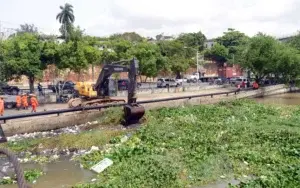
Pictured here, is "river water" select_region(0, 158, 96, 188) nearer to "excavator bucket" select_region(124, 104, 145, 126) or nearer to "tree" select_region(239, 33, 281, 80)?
"excavator bucket" select_region(124, 104, 145, 126)

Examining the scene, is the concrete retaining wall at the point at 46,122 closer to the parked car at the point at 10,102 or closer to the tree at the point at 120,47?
the parked car at the point at 10,102

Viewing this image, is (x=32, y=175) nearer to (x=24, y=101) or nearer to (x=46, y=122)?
(x=46, y=122)

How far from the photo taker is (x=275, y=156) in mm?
11344

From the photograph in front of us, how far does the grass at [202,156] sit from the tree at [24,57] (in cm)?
1914

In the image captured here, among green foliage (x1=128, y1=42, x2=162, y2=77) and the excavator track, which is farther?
green foliage (x1=128, y1=42, x2=162, y2=77)

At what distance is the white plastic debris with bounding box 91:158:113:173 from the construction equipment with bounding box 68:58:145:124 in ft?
22.7

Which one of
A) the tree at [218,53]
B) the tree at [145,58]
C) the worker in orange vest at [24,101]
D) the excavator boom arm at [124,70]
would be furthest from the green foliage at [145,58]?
the tree at [218,53]

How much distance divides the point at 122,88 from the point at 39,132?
79.6ft

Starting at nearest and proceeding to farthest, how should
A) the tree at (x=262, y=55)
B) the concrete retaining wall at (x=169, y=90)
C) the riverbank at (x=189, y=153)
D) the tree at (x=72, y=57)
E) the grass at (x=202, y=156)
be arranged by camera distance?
the grass at (x=202, y=156) < the riverbank at (x=189, y=153) < the tree at (x=72, y=57) < the concrete retaining wall at (x=169, y=90) < the tree at (x=262, y=55)

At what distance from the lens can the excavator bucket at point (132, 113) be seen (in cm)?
1801

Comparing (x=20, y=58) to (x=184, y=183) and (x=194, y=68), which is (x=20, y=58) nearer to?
(x=184, y=183)

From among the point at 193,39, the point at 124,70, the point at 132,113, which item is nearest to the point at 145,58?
the point at 124,70

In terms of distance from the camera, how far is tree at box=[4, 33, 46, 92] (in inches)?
1239

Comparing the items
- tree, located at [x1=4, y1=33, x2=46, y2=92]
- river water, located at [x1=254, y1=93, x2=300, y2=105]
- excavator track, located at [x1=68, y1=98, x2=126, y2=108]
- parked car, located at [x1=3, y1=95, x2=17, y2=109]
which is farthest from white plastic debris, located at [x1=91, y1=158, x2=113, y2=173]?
river water, located at [x1=254, y1=93, x2=300, y2=105]
